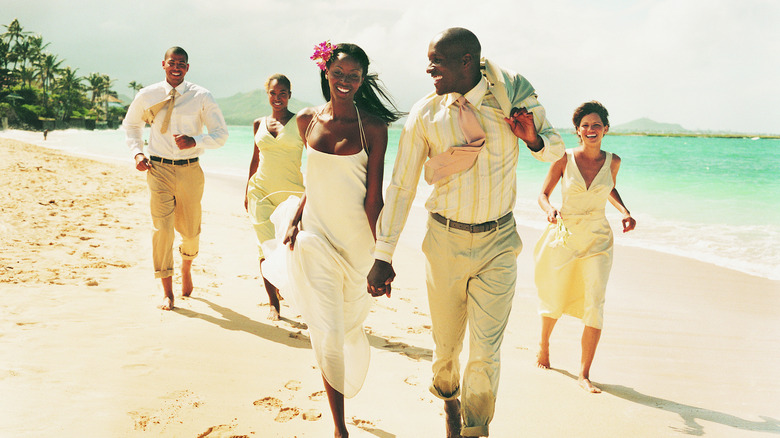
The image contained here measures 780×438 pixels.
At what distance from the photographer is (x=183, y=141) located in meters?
5.28

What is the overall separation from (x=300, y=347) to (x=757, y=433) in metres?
3.30

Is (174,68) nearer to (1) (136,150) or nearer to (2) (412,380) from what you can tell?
(1) (136,150)

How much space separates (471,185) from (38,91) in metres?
77.6

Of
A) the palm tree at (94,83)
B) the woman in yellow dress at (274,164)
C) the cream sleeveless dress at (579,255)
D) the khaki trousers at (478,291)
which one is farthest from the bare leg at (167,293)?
the palm tree at (94,83)

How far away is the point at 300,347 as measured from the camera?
4.80 metres

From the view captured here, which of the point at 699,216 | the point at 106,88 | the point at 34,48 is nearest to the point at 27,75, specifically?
the point at 34,48

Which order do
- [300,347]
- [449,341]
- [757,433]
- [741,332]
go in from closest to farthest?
[449,341]
[757,433]
[300,347]
[741,332]

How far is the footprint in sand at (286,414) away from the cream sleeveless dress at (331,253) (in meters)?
0.43

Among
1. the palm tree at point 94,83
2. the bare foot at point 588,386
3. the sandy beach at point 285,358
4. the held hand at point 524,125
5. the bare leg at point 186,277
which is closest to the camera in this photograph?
the held hand at point 524,125

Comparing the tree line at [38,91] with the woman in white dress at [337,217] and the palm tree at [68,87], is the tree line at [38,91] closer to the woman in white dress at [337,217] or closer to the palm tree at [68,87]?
the palm tree at [68,87]

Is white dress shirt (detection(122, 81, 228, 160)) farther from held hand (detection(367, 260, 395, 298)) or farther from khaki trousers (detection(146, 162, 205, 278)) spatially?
held hand (detection(367, 260, 395, 298))

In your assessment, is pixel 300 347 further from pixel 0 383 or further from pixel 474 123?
pixel 474 123

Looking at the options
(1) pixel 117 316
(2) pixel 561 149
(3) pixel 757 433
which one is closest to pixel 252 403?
(1) pixel 117 316

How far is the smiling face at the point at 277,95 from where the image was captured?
5637 mm
